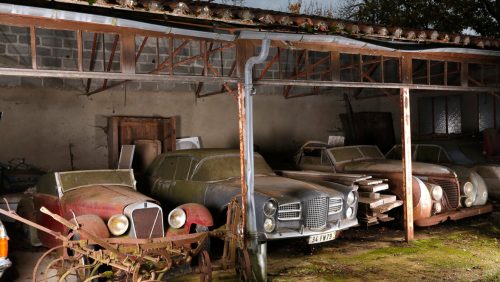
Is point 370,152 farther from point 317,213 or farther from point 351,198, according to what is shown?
point 317,213

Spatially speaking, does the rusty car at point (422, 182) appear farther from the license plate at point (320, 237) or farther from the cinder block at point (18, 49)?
the cinder block at point (18, 49)

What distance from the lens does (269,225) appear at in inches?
265

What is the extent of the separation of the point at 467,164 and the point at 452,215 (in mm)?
2128

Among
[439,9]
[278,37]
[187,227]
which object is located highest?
[439,9]

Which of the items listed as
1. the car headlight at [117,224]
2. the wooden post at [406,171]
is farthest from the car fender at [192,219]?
the wooden post at [406,171]

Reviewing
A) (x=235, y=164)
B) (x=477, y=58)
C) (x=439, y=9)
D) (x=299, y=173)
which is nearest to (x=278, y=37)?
(x=235, y=164)

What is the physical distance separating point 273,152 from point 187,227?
784 centimetres

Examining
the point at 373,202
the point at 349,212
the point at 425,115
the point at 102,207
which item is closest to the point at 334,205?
the point at 349,212

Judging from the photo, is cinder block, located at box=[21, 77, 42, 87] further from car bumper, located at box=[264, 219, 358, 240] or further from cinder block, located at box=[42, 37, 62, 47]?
car bumper, located at box=[264, 219, 358, 240]

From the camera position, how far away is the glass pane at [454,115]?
1369 centimetres

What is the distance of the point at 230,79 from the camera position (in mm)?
6430

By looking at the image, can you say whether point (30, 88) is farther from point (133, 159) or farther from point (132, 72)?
point (132, 72)

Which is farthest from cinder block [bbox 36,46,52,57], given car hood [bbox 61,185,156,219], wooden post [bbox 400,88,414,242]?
wooden post [bbox 400,88,414,242]

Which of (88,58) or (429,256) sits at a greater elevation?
(88,58)
